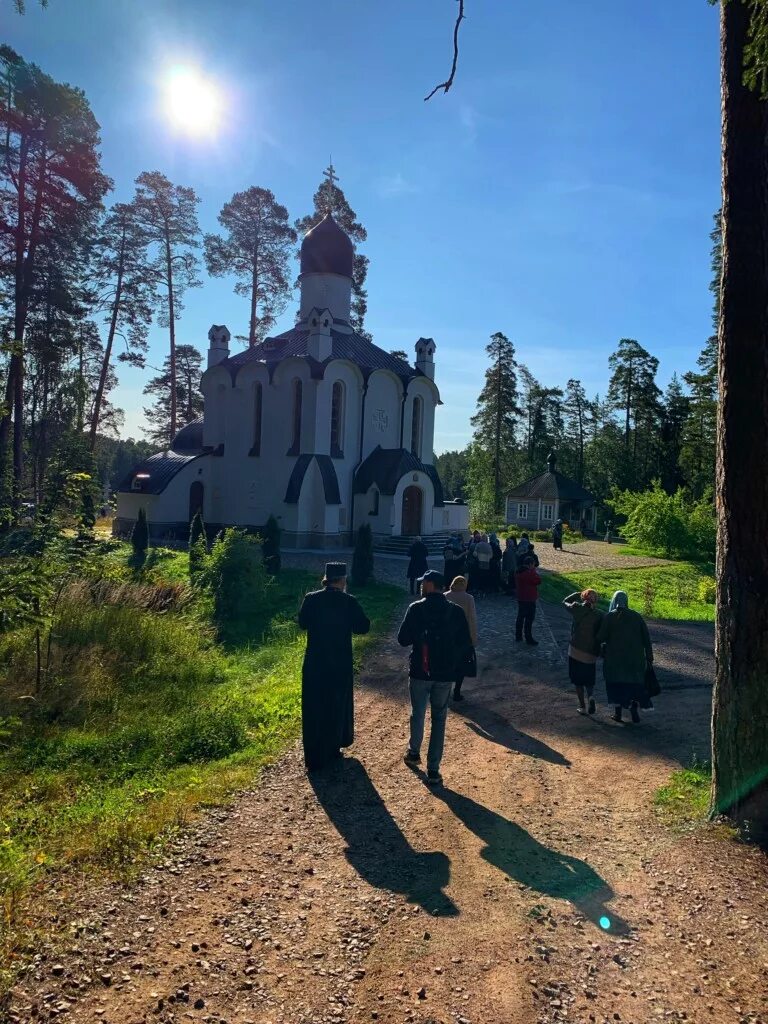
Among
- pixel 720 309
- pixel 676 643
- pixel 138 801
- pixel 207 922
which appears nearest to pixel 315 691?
pixel 138 801

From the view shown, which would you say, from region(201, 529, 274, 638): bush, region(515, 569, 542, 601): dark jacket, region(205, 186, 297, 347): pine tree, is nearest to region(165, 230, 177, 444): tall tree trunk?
region(205, 186, 297, 347): pine tree

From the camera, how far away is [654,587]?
1928 cm

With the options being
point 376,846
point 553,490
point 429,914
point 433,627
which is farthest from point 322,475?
point 553,490

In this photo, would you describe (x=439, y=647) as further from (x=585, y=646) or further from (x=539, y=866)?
(x=585, y=646)

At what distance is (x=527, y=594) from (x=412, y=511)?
1670cm

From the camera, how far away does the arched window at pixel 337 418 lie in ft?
86.5

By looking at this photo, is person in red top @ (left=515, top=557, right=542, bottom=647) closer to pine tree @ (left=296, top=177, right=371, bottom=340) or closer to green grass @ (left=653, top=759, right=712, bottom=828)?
green grass @ (left=653, top=759, right=712, bottom=828)

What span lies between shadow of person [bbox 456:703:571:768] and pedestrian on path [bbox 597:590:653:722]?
1.10m

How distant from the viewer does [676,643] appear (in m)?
12.1

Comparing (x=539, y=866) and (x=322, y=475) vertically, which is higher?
(x=322, y=475)

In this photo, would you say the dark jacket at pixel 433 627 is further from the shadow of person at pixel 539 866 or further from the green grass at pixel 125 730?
the green grass at pixel 125 730

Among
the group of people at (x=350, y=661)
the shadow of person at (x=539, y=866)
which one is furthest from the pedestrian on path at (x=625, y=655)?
the shadow of person at (x=539, y=866)

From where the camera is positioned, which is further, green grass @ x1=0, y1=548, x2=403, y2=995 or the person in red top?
the person in red top

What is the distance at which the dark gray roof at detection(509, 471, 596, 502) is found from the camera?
4281cm
